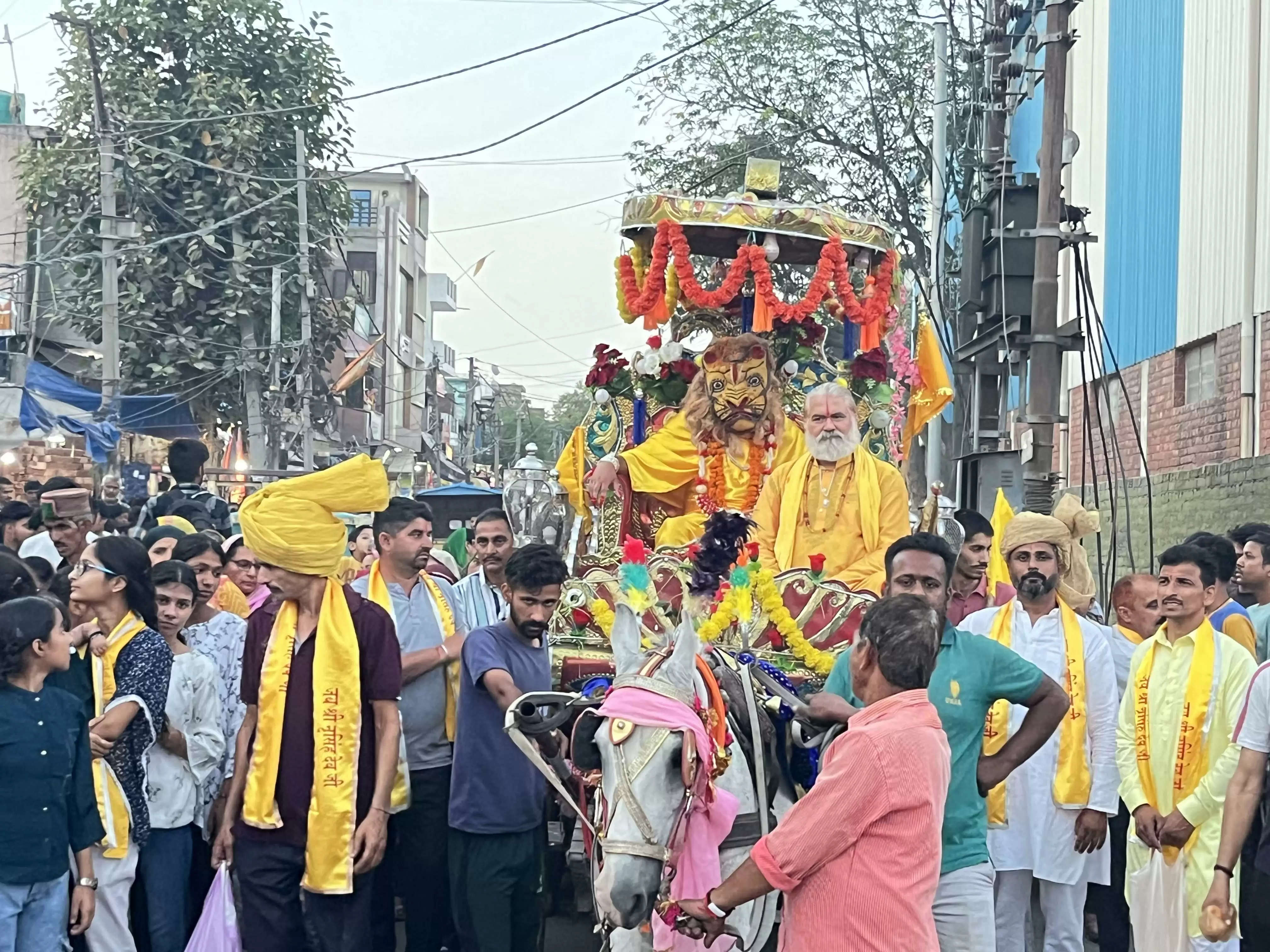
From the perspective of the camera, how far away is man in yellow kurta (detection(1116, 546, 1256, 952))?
6.12 metres

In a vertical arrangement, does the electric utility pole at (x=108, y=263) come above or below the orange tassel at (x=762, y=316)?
above

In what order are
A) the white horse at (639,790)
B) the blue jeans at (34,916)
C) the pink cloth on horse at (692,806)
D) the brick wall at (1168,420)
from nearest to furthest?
the white horse at (639,790)
the pink cloth on horse at (692,806)
the blue jeans at (34,916)
the brick wall at (1168,420)

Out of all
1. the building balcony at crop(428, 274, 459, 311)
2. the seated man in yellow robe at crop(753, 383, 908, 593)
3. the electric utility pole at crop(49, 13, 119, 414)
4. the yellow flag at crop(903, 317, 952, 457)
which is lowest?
the seated man in yellow robe at crop(753, 383, 908, 593)

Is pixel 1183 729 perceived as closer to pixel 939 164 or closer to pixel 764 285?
pixel 764 285

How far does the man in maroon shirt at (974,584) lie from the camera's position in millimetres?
8211

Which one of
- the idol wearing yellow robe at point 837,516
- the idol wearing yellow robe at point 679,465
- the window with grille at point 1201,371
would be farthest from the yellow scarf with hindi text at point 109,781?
the window with grille at point 1201,371

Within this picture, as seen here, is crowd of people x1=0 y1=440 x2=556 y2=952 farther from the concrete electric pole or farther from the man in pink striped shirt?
the concrete electric pole

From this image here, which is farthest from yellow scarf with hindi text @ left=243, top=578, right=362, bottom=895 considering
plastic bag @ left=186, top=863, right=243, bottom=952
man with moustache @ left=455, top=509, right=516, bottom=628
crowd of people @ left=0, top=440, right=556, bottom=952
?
man with moustache @ left=455, top=509, right=516, bottom=628

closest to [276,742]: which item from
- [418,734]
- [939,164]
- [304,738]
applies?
[304,738]

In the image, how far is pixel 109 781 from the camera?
6.03m

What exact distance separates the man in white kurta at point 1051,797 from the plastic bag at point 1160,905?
0.29m

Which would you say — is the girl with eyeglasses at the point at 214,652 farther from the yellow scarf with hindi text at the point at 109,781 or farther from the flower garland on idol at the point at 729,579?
the flower garland on idol at the point at 729,579

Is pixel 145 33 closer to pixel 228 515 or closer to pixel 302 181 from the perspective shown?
pixel 302 181

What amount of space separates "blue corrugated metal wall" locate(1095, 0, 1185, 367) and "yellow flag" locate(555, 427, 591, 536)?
857 centimetres
